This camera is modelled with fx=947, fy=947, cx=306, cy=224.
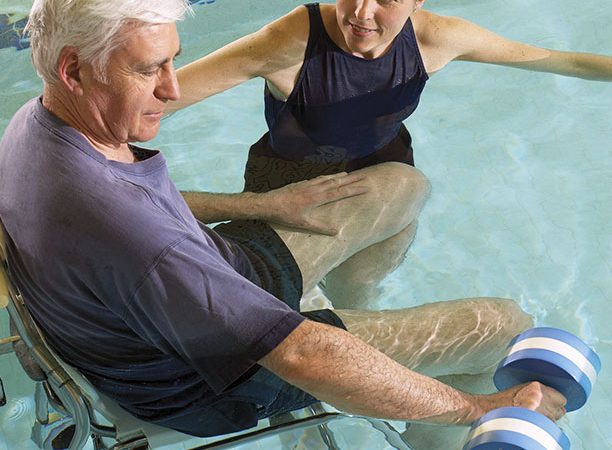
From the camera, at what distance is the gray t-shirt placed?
1444mm

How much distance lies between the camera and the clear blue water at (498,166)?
279 centimetres

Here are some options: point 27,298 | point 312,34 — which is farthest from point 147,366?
point 312,34

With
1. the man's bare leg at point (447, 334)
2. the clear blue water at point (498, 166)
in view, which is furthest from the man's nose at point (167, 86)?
the clear blue water at point (498, 166)

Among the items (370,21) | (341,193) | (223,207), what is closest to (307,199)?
(341,193)

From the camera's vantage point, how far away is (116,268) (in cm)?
144

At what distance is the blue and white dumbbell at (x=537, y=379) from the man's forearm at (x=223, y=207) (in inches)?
28.9

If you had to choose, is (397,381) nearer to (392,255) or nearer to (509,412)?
(509,412)

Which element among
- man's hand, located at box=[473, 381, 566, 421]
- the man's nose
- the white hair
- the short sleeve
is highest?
the white hair

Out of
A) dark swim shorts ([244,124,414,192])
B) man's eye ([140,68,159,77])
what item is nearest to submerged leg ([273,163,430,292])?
dark swim shorts ([244,124,414,192])

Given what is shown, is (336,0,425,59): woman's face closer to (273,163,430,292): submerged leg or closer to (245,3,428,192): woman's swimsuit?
(245,3,428,192): woman's swimsuit

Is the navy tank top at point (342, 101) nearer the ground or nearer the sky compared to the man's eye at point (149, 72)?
nearer the ground

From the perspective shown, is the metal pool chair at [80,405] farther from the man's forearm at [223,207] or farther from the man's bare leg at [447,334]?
the man's forearm at [223,207]

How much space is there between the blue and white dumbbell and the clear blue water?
77 cm

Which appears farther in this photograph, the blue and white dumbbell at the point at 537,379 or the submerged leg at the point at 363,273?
the submerged leg at the point at 363,273
